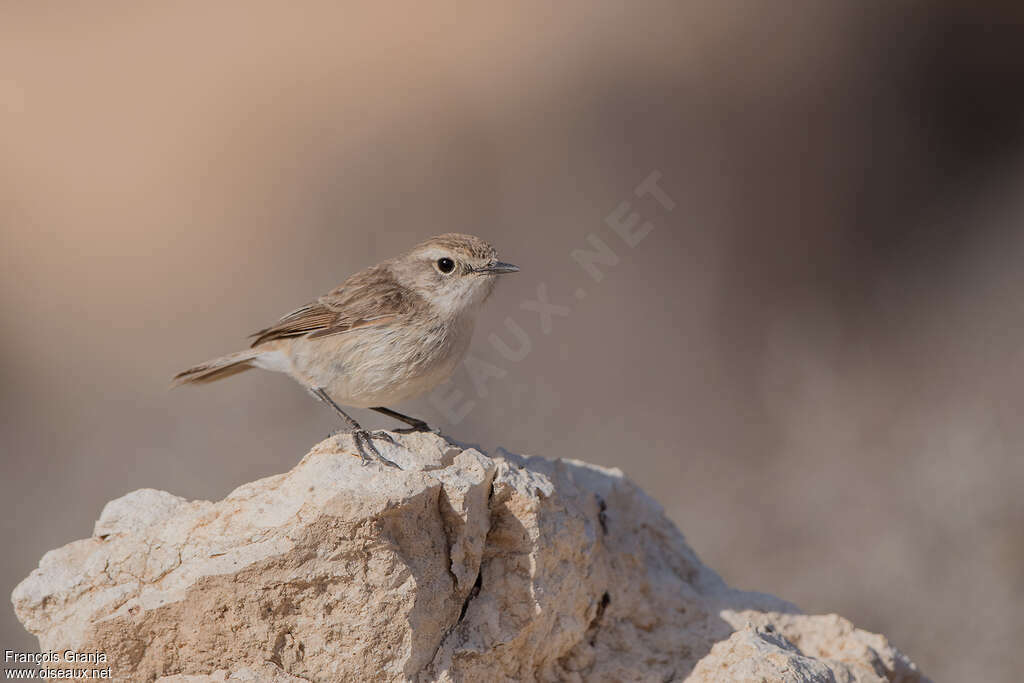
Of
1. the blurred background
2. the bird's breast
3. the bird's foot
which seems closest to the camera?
the bird's foot

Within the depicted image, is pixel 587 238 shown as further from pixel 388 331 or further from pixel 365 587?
pixel 365 587

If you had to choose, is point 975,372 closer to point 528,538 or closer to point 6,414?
point 528,538

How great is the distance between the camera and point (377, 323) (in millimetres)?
4824

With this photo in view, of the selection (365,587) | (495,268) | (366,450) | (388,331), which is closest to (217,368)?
(388,331)

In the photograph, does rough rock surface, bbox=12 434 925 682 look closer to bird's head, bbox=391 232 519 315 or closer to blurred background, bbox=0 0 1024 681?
bird's head, bbox=391 232 519 315

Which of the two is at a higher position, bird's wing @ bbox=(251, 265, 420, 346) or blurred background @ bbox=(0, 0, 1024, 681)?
blurred background @ bbox=(0, 0, 1024, 681)

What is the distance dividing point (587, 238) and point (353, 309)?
213 inches

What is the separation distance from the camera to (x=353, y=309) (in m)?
4.99

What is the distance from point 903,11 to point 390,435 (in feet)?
28.3

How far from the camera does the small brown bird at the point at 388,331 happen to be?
4.73 meters

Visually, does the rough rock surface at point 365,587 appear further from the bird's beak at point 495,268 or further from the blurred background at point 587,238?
the blurred background at point 587,238

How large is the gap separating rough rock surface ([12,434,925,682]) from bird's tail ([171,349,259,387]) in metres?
1.62

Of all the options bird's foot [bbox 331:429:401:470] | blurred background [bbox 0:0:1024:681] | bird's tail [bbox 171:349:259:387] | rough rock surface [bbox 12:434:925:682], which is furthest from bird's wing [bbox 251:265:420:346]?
blurred background [bbox 0:0:1024:681]

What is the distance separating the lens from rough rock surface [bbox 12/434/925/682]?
10.7 ft
